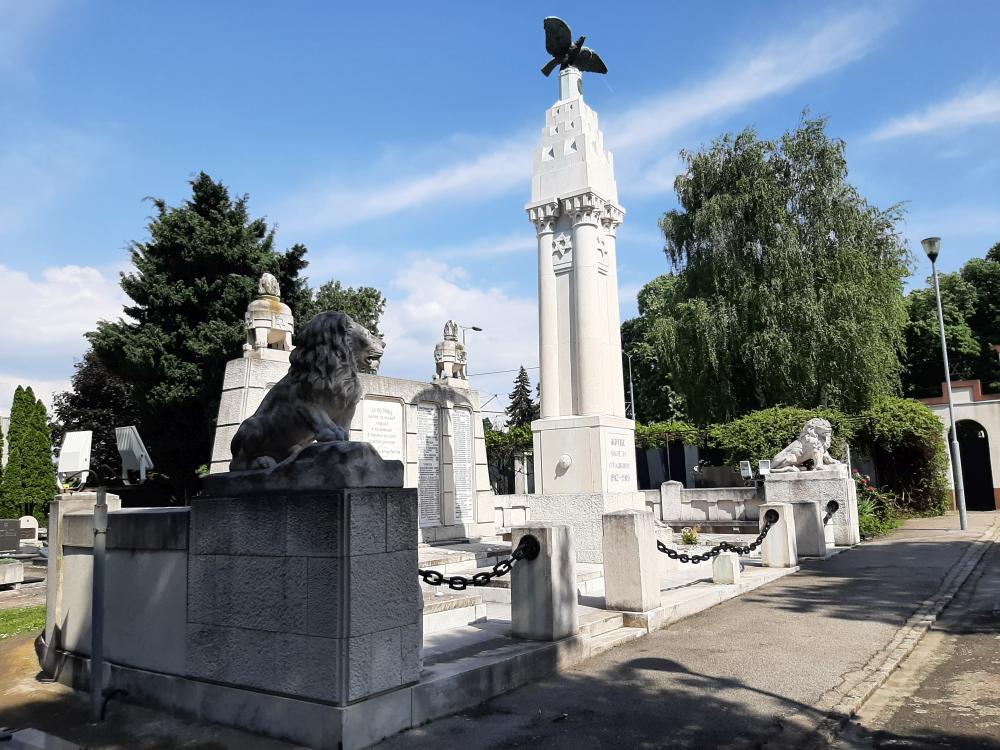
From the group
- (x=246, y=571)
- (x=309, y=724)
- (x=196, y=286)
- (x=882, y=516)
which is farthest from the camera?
(x=196, y=286)

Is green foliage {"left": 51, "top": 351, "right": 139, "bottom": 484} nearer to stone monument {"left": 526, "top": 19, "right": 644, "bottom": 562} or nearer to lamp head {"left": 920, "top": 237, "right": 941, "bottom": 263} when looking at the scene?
stone monument {"left": 526, "top": 19, "right": 644, "bottom": 562}

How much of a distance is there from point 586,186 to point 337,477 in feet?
28.6

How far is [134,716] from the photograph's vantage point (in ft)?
17.9

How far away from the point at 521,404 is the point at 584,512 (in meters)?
42.4

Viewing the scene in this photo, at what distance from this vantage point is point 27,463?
32.1 m

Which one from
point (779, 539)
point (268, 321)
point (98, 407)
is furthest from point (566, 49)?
point (98, 407)

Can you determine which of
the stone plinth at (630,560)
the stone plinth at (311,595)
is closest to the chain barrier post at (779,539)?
the stone plinth at (630,560)

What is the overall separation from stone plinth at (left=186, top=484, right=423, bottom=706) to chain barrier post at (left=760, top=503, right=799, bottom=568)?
8698 millimetres

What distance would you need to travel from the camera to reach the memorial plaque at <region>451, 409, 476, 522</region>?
13.9m

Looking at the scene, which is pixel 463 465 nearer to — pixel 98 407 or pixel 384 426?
Answer: pixel 384 426

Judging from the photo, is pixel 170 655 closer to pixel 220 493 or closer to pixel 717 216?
pixel 220 493

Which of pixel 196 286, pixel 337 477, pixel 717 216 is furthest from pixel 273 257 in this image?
pixel 337 477

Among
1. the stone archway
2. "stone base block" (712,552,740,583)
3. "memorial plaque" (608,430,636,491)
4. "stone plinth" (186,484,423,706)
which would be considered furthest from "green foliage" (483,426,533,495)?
"stone plinth" (186,484,423,706)

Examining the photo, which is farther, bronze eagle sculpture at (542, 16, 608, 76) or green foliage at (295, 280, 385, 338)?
green foliage at (295, 280, 385, 338)
